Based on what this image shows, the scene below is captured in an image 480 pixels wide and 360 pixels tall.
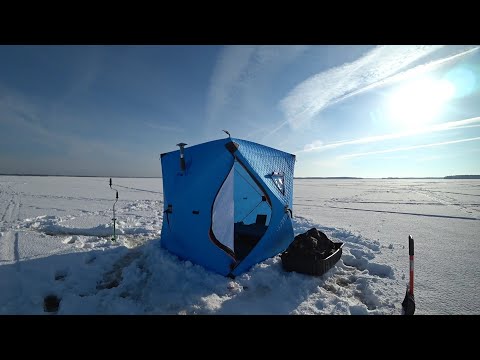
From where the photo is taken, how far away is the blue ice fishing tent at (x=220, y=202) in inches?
187

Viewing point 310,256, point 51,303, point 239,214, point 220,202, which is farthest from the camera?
point 239,214

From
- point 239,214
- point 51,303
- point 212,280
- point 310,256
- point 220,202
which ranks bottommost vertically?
point 51,303

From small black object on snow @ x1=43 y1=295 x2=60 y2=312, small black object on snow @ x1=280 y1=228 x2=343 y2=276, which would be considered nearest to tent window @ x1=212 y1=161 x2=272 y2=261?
small black object on snow @ x1=280 y1=228 x2=343 y2=276

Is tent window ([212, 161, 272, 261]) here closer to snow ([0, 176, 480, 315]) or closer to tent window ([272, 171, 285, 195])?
tent window ([272, 171, 285, 195])

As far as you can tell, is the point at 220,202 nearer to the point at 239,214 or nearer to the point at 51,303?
the point at 51,303

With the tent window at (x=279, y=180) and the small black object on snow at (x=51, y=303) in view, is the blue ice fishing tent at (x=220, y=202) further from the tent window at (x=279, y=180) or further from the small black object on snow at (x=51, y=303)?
the small black object on snow at (x=51, y=303)

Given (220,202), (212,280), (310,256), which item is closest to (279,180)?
(220,202)

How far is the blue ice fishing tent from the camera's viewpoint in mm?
4762

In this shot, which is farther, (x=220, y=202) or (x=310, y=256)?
(x=220, y=202)

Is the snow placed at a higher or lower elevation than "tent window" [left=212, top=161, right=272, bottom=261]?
lower

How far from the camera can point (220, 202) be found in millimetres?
4777
